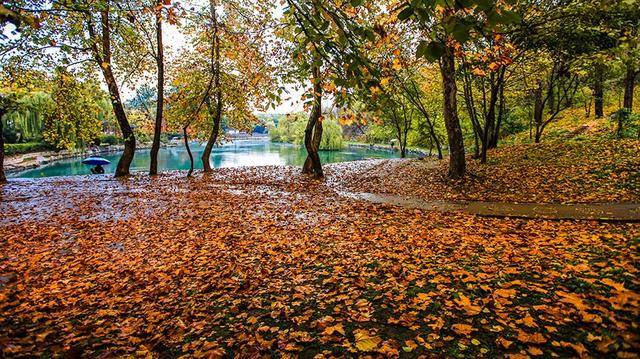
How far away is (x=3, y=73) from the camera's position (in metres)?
12.2

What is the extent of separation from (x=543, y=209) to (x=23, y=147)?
56.4 metres

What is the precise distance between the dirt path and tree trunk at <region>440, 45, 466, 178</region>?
327 centimetres

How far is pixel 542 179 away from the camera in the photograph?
1140 cm

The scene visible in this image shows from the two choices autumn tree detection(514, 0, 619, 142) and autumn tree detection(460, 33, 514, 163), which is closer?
autumn tree detection(460, 33, 514, 163)

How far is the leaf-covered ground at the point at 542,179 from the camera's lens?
956cm

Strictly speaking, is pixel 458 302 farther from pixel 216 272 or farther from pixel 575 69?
pixel 575 69

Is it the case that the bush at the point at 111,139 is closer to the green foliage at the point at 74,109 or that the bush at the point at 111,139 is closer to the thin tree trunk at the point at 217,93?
the thin tree trunk at the point at 217,93

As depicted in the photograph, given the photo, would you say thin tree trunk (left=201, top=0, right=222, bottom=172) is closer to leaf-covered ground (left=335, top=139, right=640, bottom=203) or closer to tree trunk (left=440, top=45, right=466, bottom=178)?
leaf-covered ground (left=335, top=139, right=640, bottom=203)

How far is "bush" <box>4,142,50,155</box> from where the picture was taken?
40362mm

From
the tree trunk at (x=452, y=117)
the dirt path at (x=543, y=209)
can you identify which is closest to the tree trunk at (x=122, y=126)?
the dirt path at (x=543, y=209)

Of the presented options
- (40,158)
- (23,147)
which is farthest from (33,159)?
(23,147)

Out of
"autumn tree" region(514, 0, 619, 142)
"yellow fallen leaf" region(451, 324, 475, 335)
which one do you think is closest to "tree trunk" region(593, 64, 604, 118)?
"autumn tree" region(514, 0, 619, 142)

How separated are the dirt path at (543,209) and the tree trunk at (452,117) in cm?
327

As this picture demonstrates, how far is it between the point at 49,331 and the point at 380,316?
3.76 meters
